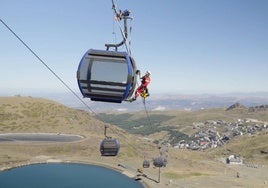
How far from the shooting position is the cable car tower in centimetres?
2247

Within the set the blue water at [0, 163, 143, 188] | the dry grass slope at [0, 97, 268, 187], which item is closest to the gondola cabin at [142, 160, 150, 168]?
the dry grass slope at [0, 97, 268, 187]

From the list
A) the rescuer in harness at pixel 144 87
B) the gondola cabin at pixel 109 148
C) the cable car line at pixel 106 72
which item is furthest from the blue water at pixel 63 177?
the cable car line at pixel 106 72

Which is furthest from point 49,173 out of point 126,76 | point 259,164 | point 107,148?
point 259,164

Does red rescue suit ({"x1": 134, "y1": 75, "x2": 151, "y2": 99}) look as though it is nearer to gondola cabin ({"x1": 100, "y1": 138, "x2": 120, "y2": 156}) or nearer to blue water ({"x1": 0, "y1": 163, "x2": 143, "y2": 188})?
gondola cabin ({"x1": 100, "y1": 138, "x2": 120, "y2": 156})

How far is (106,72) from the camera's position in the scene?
22672 millimetres

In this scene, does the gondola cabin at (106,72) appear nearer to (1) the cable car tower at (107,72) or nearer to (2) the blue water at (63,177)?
(1) the cable car tower at (107,72)

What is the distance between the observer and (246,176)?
105 m

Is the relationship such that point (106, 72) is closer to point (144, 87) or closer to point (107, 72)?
point (107, 72)

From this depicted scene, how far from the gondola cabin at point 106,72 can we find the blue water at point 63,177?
60.6 meters

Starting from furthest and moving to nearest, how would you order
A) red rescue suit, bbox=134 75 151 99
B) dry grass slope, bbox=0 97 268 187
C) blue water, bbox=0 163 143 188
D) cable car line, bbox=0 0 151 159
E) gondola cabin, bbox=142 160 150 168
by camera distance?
dry grass slope, bbox=0 97 268 187, gondola cabin, bbox=142 160 150 168, blue water, bbox=0 163 143 188, red rescue suit, bbox=134 75 151 99, cable car line, bbox=0 0 151 159

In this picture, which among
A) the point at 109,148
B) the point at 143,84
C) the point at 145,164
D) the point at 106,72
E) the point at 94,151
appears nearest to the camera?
the point at 106,72

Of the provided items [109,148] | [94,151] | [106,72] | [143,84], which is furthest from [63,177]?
[106,72]

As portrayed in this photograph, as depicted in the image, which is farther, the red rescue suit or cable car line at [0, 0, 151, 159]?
the red rescue suit

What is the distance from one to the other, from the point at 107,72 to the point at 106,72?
0.06 meters
